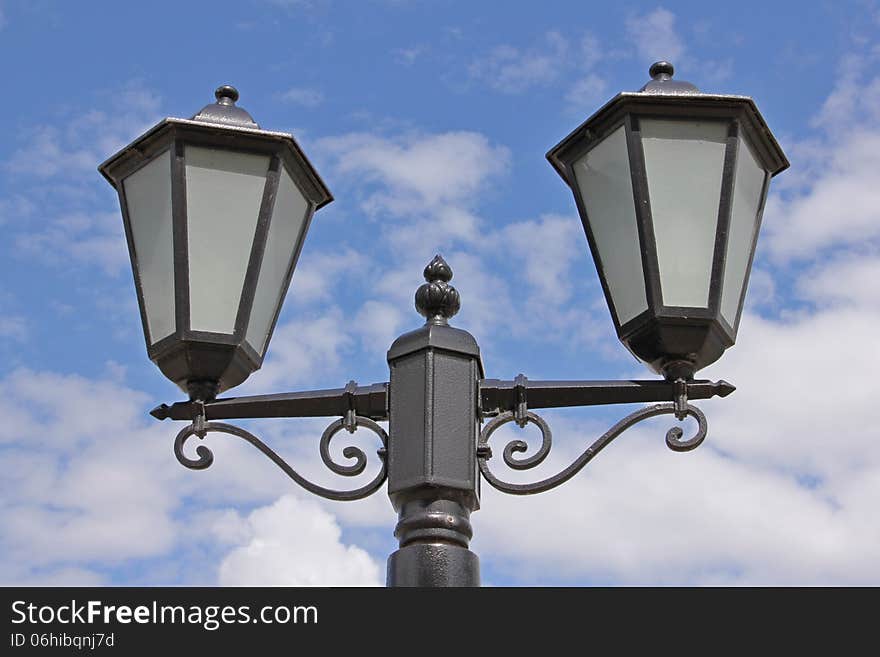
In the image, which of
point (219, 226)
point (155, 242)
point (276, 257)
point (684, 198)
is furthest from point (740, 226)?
point (155, 242)

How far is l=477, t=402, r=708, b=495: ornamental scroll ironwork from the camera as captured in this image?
4.14 m

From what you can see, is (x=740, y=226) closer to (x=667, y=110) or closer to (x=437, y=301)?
(x=667, y=110)

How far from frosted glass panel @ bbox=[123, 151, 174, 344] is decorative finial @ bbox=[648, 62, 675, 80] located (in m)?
1.39

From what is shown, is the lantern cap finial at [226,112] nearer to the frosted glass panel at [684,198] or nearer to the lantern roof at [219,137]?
the lantern roof at [219,137]

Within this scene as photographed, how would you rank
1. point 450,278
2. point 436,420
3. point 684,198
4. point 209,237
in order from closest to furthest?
point 436,420
point 684,198
point 209,237
point 450,278

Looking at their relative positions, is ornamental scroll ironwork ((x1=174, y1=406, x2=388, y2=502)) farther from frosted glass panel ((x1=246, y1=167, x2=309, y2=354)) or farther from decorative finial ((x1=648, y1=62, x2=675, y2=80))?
decorative finial ((x1=648, y1=62, x2=675, y2=80))

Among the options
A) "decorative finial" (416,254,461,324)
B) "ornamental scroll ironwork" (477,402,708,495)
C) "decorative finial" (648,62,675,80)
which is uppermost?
"decorative finial" (648,62,675,80)

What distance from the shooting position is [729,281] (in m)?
4.36

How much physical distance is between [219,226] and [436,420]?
87 centimetres

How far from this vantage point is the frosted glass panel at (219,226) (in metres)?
4.39

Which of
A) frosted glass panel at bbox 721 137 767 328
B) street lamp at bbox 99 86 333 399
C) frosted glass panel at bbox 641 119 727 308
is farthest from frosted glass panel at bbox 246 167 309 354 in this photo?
frosted glass panel at bbox 721 137 767 328

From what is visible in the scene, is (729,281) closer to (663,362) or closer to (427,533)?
(663,362)

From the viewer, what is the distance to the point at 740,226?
4422mm
